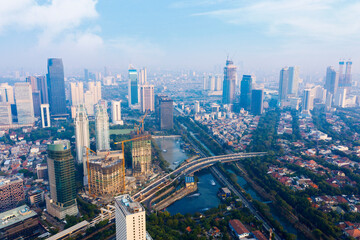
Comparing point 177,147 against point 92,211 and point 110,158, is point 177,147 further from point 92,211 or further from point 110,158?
point 92,211

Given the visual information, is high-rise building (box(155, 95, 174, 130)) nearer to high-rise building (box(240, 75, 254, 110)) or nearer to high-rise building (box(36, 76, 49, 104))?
high-rise building (box(240, 75, 254, 110))

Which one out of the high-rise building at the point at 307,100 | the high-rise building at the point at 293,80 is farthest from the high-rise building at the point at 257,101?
the high-rise building at the point at 293,80

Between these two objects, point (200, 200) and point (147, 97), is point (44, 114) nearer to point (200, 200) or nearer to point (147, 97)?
point (147, 97)

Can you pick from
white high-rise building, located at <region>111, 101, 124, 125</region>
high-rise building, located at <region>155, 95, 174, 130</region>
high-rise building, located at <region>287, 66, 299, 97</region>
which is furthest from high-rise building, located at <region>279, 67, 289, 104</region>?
white high-rise building, located at <region>111, 101, 124, 125</region>

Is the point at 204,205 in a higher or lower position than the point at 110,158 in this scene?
lower

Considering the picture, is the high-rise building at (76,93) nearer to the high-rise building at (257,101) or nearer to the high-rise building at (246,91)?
the high-rise building at (246,91)

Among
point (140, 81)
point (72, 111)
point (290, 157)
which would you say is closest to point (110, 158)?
point (290, 157)
